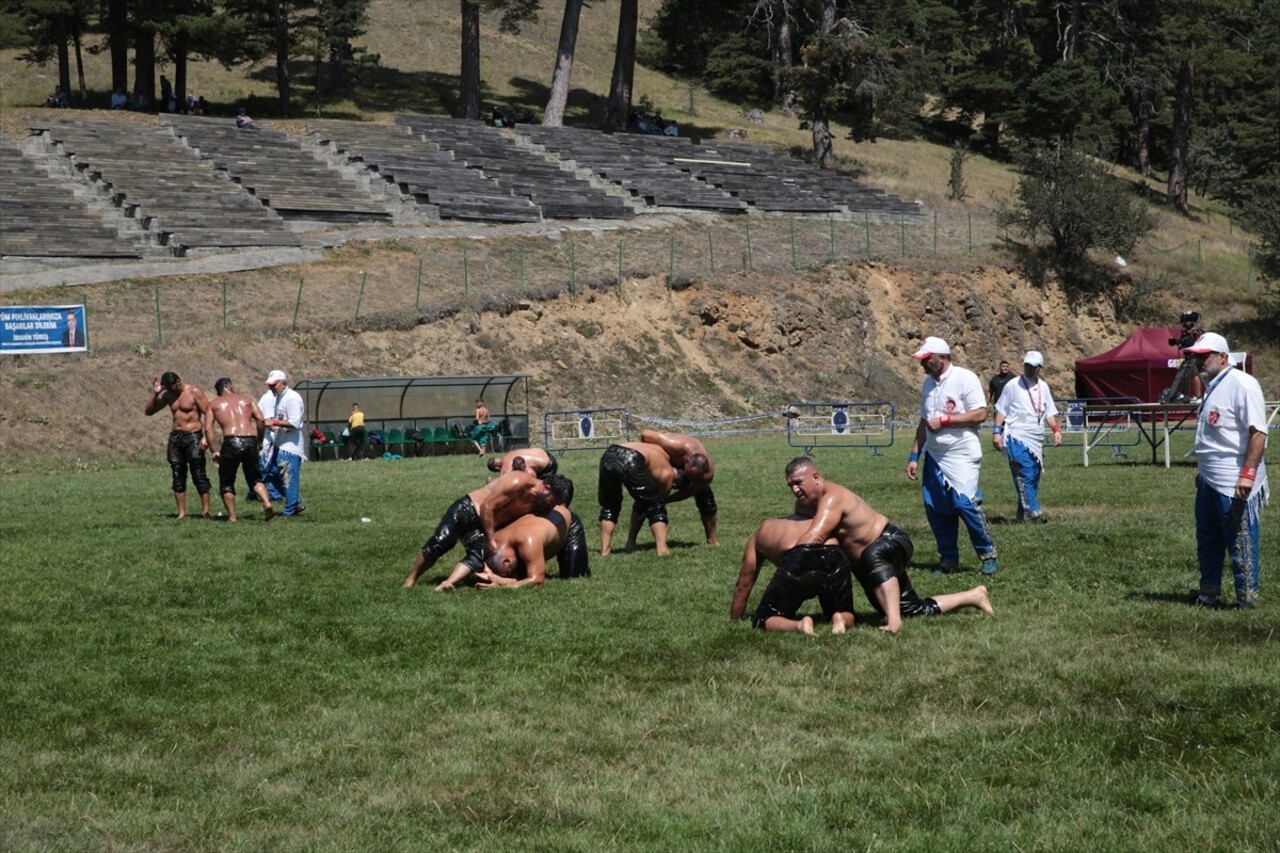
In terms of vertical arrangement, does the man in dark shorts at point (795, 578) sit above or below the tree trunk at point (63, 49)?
below

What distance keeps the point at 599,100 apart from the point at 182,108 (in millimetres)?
26978

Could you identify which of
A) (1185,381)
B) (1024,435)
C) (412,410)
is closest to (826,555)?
(1024,435)

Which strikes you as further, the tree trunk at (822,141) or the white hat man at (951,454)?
the tree trunk at (822,141)

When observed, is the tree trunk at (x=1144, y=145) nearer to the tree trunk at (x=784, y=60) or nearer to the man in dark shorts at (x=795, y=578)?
the tree trunk at (x=784, y=60)

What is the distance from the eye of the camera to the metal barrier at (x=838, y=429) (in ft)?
115

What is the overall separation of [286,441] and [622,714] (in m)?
13.6

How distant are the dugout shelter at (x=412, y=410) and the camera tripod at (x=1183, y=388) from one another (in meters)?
18.1

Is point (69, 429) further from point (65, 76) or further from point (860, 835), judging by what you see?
point (65, 76)

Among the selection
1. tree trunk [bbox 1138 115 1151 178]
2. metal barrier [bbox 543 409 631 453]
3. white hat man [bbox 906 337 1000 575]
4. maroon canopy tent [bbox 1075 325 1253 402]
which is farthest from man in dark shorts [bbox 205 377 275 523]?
tree trunk [bbox 1138 115 1151 178]

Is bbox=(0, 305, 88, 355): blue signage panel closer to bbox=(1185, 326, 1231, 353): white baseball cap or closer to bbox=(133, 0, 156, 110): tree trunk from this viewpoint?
bbox=(1185, 326, 1231, 353): white baseball cap

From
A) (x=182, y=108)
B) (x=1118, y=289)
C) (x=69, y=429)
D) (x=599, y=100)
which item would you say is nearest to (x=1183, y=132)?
(x=1118, y=289)

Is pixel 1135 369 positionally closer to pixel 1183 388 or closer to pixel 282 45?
pixel 1183 388

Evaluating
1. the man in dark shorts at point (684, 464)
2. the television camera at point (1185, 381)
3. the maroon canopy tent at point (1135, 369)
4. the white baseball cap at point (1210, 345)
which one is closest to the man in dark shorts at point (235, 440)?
the man in dark shorts at point (684, 464)

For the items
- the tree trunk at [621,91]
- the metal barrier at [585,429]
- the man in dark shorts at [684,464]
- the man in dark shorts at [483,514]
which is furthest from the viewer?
the tree trunk at [621,91]
